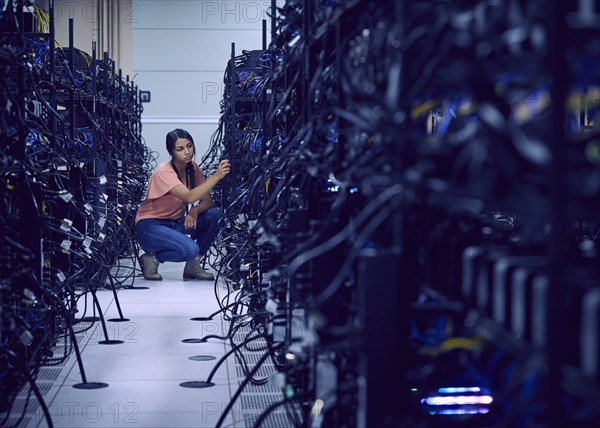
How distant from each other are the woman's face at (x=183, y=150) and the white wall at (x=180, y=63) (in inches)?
182

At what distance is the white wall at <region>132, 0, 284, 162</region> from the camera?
1035 cm

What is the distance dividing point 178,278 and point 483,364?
4.83 metres

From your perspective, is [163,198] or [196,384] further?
[163,198]

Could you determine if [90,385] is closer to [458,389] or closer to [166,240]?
[458,389]

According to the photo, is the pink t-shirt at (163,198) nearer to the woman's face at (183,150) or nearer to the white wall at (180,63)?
the woman's face at (183,150)

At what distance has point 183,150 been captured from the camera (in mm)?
5641

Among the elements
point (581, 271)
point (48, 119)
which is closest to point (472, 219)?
point (581, 271)

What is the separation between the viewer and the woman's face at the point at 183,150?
5633mm

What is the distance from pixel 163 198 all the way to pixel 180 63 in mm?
5068

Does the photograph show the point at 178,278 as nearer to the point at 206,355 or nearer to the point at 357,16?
the point at 206,355

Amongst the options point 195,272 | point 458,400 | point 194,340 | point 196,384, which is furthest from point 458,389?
point 195,272

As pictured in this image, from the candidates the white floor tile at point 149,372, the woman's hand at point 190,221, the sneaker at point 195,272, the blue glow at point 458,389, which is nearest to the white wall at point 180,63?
the sneaker at point 195,272

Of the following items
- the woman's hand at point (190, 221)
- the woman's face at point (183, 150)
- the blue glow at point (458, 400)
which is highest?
the woman's face at point (183, 150)

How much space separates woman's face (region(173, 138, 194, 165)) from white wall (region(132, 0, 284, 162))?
4.63 meters
